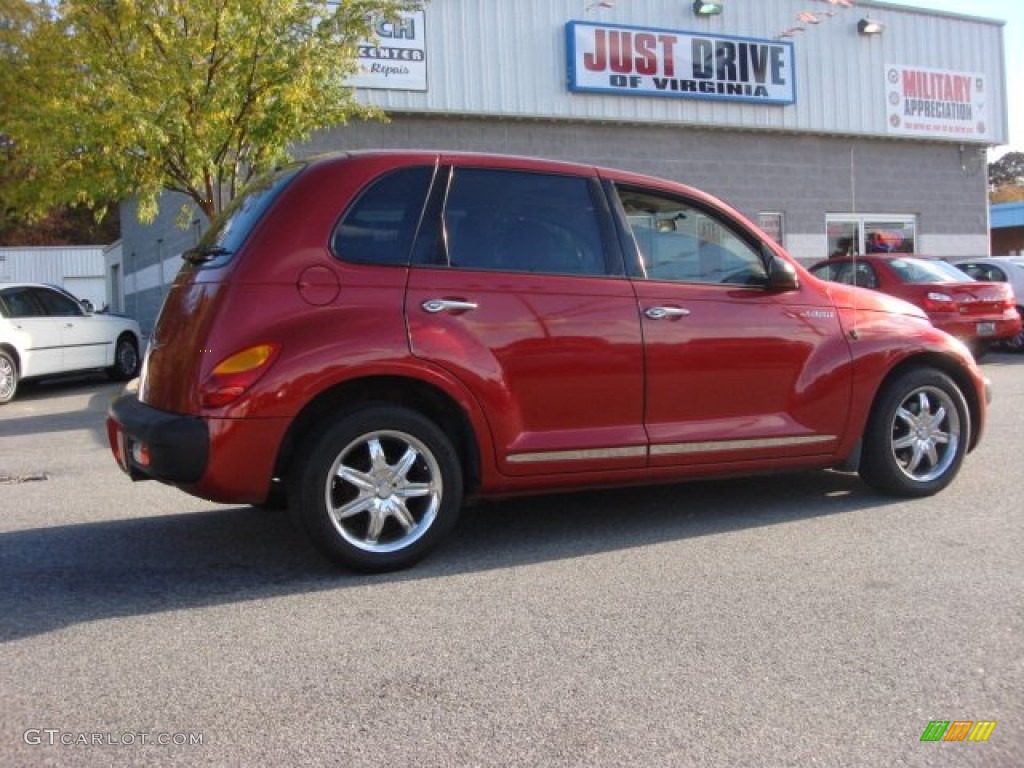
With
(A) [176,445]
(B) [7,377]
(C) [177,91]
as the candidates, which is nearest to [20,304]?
(B) [7,377]

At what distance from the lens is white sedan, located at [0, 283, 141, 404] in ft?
41.0

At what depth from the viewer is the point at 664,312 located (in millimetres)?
4828

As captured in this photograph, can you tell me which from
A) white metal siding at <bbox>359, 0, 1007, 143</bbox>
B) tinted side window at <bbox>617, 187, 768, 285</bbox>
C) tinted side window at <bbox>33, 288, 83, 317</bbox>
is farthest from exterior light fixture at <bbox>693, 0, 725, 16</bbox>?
tinted side window at <bbox>617, 187, 768, 285</bbox>

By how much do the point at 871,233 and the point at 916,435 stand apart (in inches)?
602

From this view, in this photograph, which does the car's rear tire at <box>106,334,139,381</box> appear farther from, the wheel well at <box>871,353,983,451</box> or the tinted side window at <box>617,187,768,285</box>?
the wheel well at <box>871,353,983,451</box>

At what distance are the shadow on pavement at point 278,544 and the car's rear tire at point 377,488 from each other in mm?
154

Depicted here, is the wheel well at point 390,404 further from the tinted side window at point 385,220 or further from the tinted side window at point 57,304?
the tinted side window at point 57,304

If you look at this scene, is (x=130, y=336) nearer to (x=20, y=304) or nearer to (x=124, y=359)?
(x=124, y=359)

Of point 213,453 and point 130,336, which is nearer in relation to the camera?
point 213,453

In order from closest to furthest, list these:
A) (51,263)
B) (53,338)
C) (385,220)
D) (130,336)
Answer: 1. (385,220)
2. (53,338)
3. (130,336)
4. (51,263)

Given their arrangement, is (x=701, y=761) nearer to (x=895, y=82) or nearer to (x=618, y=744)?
(x=618, y=744)

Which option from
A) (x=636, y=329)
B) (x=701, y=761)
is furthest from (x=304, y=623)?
(x=636, y=329)

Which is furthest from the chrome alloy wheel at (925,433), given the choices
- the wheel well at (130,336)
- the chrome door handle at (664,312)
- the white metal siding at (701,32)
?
the wheel well at (130,336)

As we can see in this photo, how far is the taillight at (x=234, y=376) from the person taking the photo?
13.1 ft
